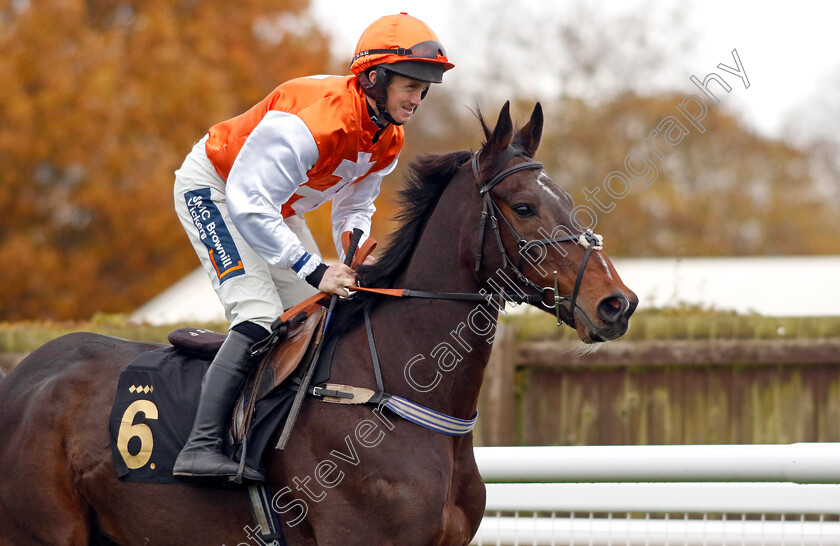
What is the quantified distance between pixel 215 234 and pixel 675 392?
3837 millimetres

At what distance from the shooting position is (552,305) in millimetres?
3127

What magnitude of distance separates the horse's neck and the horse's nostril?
0.45 metres

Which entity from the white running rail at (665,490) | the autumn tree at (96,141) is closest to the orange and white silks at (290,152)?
the white running rail at (665,490)

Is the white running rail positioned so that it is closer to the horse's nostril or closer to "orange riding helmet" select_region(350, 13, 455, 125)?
the horse's nostril

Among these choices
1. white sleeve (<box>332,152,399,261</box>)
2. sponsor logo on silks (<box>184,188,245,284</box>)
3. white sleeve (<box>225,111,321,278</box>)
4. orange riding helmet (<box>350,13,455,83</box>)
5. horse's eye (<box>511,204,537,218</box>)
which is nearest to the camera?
horse's eye (<box>511,204,537,218</box>)

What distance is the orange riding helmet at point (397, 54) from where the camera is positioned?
3408mm

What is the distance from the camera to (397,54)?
340cm

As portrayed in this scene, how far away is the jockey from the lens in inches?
131

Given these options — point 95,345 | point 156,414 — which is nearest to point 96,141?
point 95,345

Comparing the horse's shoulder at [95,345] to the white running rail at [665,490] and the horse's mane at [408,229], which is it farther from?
the white running rail at [665,490]

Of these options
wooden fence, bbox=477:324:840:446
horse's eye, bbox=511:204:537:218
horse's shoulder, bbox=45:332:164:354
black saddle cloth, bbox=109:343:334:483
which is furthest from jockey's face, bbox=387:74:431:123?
wooden fence, bbox=477:324:840:446

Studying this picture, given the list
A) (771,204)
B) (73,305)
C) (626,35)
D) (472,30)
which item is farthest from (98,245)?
(771,204)

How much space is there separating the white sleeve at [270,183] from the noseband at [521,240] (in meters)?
0.61

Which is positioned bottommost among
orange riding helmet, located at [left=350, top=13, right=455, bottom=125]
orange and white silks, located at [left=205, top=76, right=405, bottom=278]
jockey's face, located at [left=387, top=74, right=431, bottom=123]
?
orange and white silks, located at [left=205, top=76, right=405, bottom=278]
